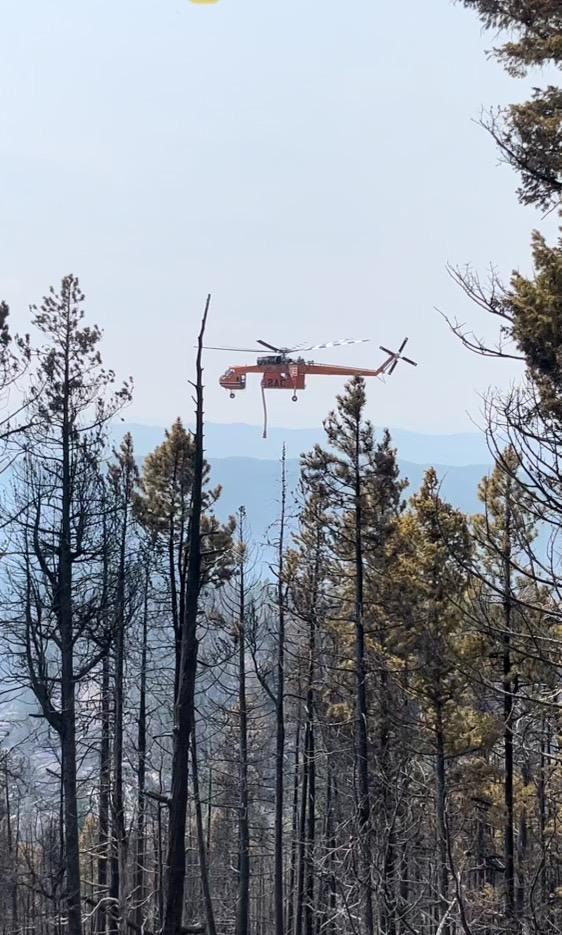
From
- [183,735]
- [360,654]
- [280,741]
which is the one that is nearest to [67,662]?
[360,654]

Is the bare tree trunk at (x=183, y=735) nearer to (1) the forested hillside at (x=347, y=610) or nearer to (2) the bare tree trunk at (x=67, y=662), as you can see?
(1) the forested hillside at (x=347, y=610)

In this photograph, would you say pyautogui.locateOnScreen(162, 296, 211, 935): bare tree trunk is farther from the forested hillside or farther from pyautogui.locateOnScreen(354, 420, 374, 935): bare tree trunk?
pyautogui.locateOnScreen(354, 420, 374, 935): bare tree trunk

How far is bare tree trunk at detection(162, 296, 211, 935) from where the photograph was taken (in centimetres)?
652

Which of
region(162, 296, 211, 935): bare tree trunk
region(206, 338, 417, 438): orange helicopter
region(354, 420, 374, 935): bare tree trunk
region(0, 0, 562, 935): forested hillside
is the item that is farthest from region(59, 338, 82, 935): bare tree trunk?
region(206, 338, 417, 438): orange helicopter

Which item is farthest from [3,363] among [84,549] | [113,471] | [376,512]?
[376,512]

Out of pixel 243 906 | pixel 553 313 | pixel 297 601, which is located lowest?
pixel 243 906

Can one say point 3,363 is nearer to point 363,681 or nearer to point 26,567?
point 26,567

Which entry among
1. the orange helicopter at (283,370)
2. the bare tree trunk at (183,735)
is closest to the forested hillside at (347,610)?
the bare tree trunk at (183,735)

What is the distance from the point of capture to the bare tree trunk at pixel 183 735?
652 cm

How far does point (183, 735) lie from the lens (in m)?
6.73

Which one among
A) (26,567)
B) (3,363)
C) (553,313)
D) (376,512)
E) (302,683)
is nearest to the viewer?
(553,313)

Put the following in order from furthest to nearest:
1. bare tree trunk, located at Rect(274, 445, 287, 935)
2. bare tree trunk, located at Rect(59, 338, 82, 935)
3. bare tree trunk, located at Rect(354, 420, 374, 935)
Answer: bare tree trunk, located at Rect(274, 445, 287, 935) < bare tree trunk, located at Rect(354, 420, 374, 935) < bare tree trunk, located at Rect(59, 338, 82, 935)

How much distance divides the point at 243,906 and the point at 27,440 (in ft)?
43.1

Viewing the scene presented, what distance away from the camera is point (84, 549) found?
13648 mm
